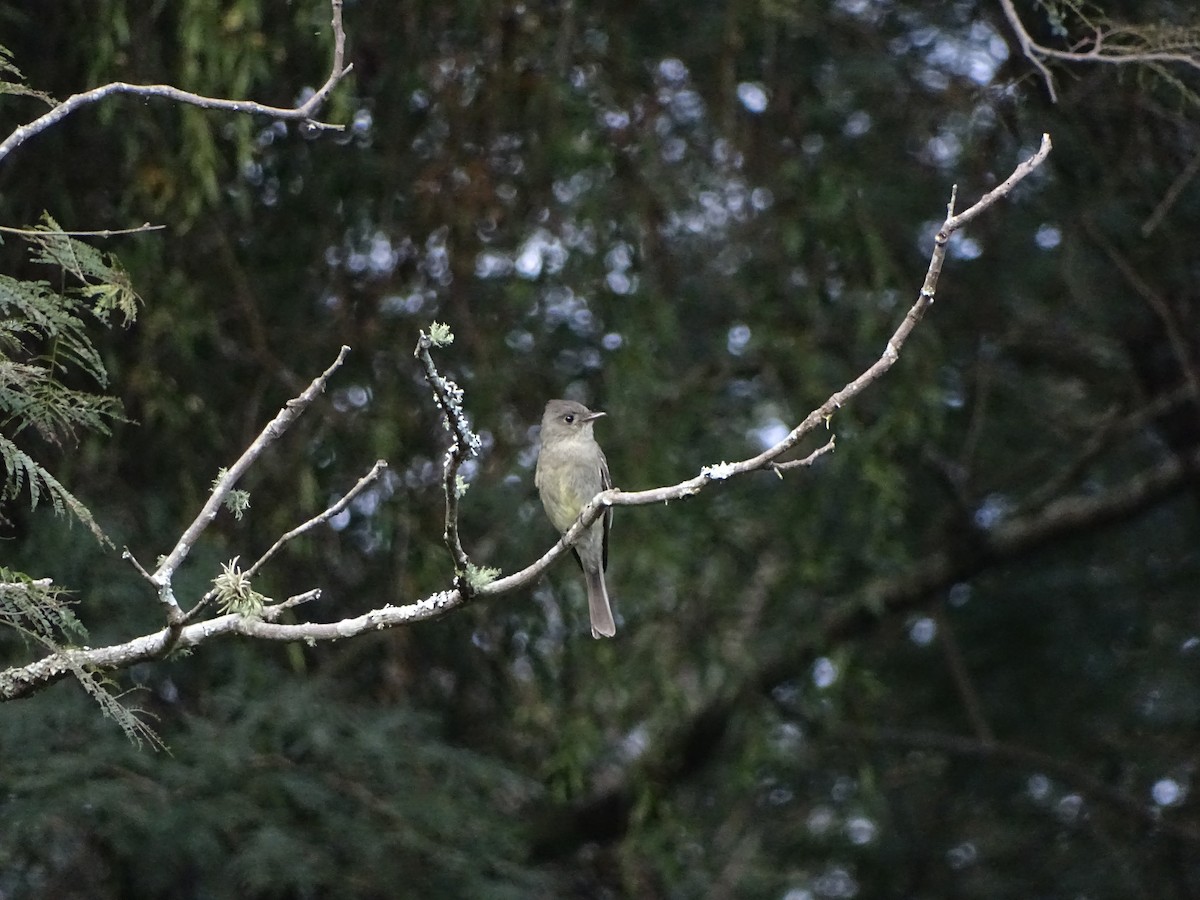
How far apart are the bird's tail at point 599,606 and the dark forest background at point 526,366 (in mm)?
77

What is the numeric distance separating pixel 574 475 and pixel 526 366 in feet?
1.67

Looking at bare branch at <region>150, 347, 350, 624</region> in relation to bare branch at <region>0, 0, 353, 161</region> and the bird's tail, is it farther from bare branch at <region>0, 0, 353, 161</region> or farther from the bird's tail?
the bird's tail

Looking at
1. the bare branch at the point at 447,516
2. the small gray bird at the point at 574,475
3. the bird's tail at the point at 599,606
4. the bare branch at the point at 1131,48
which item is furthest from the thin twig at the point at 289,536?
the bird's tail at the point at 599,606

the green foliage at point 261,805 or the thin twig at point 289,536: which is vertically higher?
the thin twig at point 289,536

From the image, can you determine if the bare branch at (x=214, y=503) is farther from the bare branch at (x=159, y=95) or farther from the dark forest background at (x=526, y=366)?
the dark forest background at (x=526, y=366)

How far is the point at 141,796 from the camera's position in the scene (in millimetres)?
5266

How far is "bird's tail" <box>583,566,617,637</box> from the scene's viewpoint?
5.86 meters

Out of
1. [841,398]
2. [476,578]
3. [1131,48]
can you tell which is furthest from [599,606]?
[841,398]

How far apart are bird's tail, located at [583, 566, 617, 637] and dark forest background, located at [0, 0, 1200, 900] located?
0.08 metres

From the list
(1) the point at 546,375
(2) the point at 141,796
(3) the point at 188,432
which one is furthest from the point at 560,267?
(2) the point at 141,796

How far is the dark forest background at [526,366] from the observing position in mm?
5387

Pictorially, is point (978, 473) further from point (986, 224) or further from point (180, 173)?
point (180, 173)

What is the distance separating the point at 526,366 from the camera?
616 centimetres

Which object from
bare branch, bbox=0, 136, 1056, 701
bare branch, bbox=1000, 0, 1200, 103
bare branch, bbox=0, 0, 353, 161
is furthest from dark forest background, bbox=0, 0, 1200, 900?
bare branch, bbox=0, 136, 1056, 701
